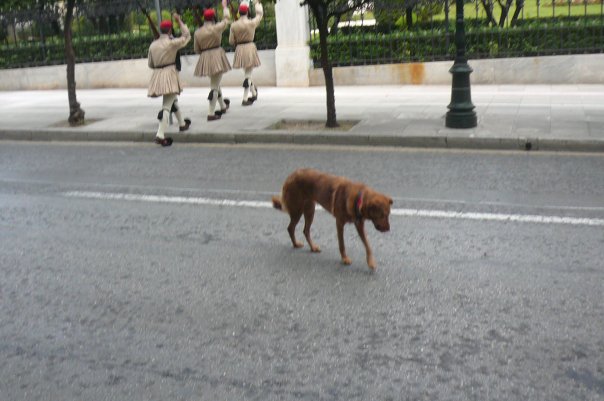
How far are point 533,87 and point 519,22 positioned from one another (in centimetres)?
192

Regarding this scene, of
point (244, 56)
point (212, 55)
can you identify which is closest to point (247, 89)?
point (244, 56)

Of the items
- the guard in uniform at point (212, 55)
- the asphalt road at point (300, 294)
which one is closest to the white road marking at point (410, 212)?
the asphalt road at point (300, 294)

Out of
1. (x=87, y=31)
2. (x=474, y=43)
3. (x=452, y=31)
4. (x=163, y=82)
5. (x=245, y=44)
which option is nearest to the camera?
(x=163, y=82)

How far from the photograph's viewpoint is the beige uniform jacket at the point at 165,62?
11.9 meters

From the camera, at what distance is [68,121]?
14.3m

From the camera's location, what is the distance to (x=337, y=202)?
5727mm

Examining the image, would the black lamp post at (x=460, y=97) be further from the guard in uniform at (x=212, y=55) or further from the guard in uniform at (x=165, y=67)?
the guard in uniform at (x=212, y=55)

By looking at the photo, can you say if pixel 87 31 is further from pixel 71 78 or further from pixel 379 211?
pixel 379 211

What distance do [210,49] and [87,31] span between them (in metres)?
7.68

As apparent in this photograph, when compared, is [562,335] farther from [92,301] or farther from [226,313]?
[92,301]

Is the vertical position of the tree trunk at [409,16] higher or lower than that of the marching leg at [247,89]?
higher

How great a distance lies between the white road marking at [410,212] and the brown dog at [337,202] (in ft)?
4.81

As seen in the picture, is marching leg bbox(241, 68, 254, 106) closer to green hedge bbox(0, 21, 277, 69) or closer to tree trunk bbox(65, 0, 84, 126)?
tree trunk bbox(65, 0, 84, 126)

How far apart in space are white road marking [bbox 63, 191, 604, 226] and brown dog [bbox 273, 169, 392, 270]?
1.47m
